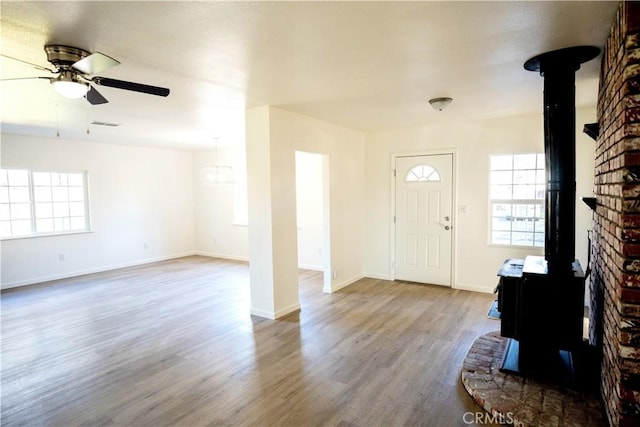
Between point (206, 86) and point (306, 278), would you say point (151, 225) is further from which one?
point (206, 86)

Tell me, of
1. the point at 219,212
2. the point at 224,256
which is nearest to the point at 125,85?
the point at 219,212

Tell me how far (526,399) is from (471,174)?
126 inches

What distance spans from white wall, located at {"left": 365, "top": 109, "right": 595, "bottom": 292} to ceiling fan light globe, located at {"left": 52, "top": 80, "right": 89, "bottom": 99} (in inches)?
163

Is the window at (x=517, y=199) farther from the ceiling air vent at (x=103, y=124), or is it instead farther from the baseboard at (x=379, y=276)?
the ceiling air vent at (x=103, y=124)

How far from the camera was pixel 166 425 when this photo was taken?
2.25m

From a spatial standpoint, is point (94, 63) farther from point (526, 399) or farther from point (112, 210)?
point (112, 210)

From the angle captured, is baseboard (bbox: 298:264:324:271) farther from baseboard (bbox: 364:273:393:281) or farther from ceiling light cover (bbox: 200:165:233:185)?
ceiling light cover (bbox: 200:165:233:185)

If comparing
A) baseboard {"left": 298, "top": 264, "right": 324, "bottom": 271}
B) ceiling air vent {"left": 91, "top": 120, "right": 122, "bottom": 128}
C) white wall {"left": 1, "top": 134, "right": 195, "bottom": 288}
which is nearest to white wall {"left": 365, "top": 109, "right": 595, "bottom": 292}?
baseboard {"left": 298, "top": 264, "right": 324, "bottom": 271}

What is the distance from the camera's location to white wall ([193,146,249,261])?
7535 mm

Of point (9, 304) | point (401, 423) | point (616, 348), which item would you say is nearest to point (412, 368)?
point (401, 423)

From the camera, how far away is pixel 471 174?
16.1 feet

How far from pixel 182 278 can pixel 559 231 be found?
5516 millimetres

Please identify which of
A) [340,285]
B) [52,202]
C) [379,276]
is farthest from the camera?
[52,202]

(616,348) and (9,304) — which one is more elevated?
(616,348)
